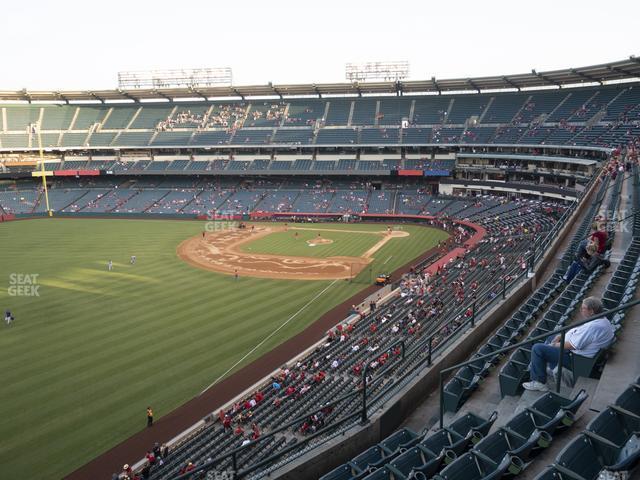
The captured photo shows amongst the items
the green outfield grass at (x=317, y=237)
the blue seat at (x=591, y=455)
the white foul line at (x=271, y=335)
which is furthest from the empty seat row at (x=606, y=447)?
the green outfield grass at (x=317, y=237)

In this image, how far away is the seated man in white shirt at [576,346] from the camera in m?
7.98

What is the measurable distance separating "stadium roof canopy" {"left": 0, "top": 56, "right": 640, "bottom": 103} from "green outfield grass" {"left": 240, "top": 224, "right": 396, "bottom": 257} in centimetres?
2894

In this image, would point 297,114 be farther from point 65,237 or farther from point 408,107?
point 65,237

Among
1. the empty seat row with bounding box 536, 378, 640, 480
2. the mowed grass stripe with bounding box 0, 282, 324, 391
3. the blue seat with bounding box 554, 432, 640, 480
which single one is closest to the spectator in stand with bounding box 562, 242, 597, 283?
the empty seat row with bounding box 536, 378, 640, 480

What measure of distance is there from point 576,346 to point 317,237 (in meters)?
48.0

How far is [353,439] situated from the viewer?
29.9ft

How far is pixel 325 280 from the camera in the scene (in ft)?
125

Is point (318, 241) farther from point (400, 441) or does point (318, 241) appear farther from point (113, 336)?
point (400, 441)

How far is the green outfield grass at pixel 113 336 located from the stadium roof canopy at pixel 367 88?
36.0 metres

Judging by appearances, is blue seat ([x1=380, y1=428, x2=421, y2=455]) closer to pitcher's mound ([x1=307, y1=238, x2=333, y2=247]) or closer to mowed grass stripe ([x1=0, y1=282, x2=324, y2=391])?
mowed grass stripe ([x1=0, y1=282, x2=324, y2=391])

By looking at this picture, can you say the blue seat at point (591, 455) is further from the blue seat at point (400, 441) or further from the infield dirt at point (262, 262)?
the infield dirt at point (262, 262)

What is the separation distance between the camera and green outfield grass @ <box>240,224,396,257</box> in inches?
1897

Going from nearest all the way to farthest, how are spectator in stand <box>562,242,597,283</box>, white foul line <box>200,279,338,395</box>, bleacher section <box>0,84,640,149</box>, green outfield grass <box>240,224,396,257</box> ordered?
1. spectator in stand <box>562,242,597,283</box>
2. white foul line <box>200,279,338,395</box>
3. green outfield grass <box>240,224,396,257</box>
4. bleacher section <box>0,84,640,149</box>

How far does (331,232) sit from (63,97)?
65.3 meters
